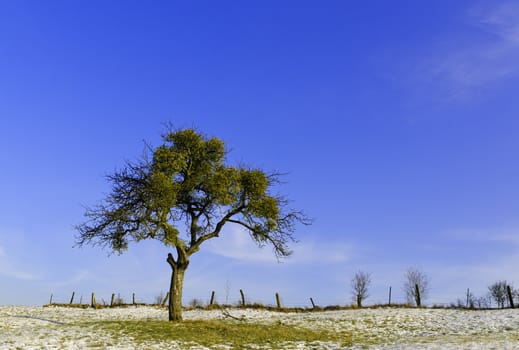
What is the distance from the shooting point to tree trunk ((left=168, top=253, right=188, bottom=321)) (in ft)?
93.7

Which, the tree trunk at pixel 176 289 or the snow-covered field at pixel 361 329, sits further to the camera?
the tree trunk at pixel 176 289

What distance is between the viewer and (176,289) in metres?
28.7

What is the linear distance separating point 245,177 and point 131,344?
13.2 meters

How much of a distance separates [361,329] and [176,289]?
1255cm

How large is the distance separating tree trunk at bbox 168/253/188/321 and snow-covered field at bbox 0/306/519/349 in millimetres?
5002

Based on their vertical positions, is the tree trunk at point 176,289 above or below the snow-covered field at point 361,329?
above

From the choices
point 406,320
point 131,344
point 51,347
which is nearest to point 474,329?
point 406,320

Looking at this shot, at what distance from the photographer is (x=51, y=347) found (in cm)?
2027

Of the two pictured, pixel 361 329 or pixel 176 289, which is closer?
pixel 176 289

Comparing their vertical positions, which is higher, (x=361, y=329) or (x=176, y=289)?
(x=176, y=289)

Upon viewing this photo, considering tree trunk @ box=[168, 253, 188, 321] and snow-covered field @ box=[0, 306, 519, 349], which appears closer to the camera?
snow-covered field @ box=[0, 306, 519, 349]

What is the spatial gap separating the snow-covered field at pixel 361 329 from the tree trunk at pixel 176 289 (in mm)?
5002

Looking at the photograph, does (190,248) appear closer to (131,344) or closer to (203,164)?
(203,164)

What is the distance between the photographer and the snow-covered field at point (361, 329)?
21281 mm
